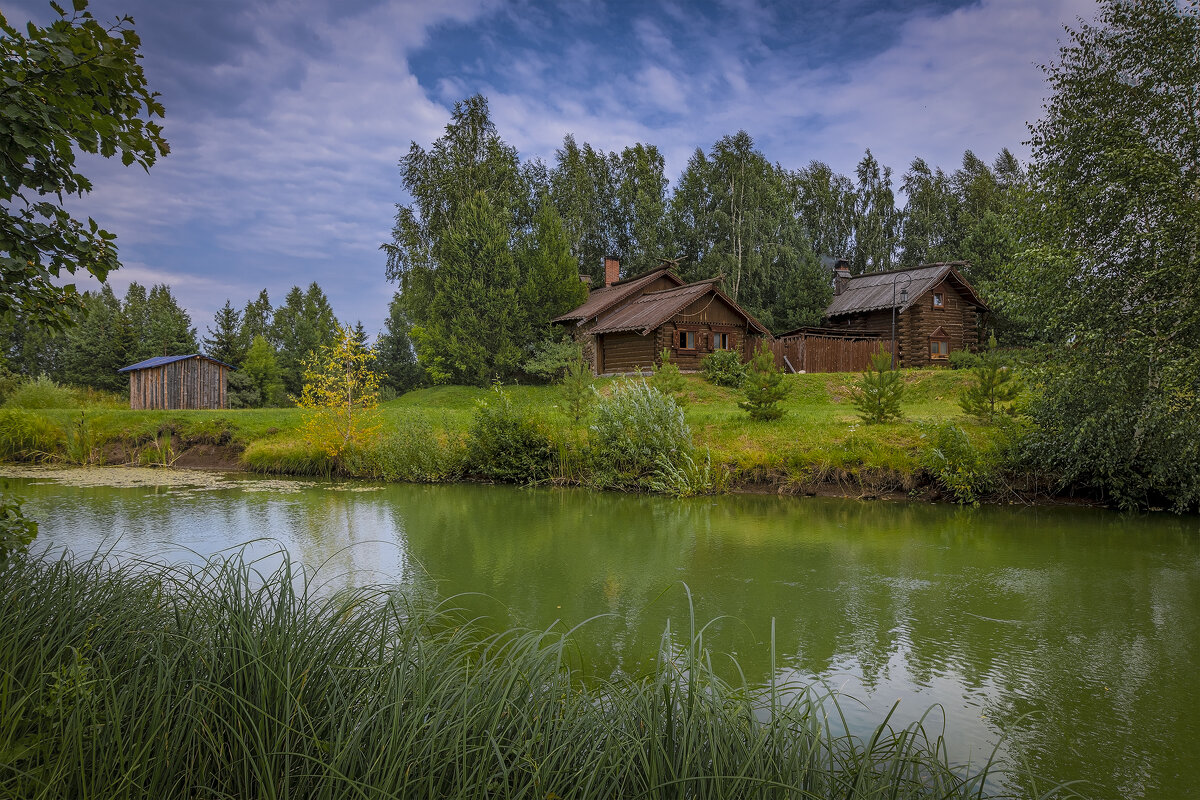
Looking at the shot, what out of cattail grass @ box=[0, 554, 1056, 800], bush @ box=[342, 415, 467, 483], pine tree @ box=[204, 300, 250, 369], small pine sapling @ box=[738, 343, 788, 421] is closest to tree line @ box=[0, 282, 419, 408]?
pine tree @ box=[204, 300, 250, 369]

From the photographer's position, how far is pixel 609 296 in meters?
35.0

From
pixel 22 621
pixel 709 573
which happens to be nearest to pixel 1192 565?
pixel 709 573

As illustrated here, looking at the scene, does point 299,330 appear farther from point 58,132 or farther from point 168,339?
point 58,132

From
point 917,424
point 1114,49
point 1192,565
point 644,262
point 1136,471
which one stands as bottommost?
point 1192,565

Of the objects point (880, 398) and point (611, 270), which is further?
point (611, 270)

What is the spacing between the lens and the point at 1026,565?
28.0 ft

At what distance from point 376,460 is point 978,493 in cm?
1394

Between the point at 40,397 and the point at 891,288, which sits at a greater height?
the point at 891,288

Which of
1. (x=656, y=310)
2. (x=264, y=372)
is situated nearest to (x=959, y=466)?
(x=656, y=310)

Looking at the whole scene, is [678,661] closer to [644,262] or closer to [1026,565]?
[1026,565]

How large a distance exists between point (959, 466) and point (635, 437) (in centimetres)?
647

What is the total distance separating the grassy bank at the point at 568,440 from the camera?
45.8ft

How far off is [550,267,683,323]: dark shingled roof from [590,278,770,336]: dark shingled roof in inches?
24.0

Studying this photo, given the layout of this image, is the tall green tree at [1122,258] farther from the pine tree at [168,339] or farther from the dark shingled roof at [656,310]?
the pine tree at [168,339]
